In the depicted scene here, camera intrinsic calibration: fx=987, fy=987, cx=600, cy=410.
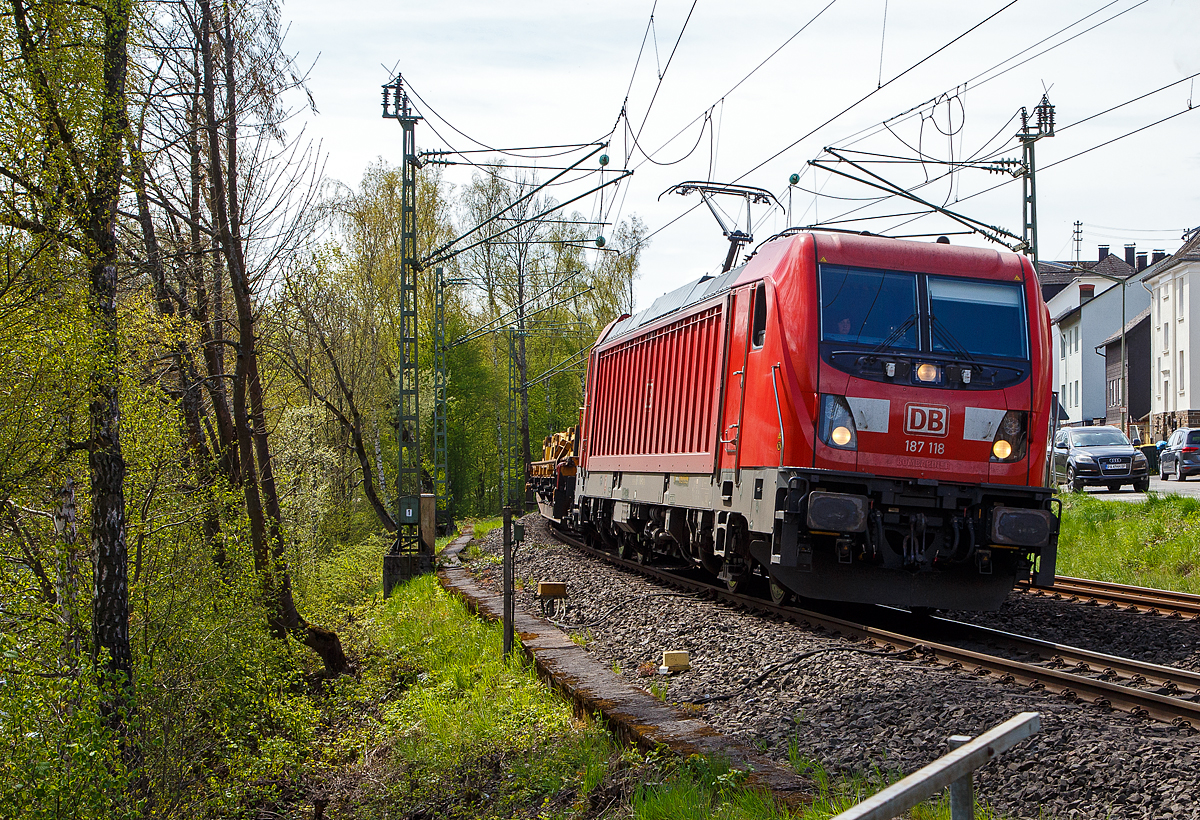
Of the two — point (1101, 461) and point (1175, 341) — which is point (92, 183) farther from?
point (1175, 341)

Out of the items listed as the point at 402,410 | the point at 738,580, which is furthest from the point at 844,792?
the point at 402,410

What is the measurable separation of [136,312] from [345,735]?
5017 millimetres

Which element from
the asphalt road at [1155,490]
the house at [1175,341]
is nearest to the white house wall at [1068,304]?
the house at [1175,341]

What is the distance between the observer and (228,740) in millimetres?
10617

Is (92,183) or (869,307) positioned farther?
(869,307)

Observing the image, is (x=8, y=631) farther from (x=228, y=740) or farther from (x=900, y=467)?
(x=900, y=467)

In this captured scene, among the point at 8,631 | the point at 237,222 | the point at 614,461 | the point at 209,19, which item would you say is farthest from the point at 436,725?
the point at 209,19

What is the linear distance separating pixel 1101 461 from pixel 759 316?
1847cm

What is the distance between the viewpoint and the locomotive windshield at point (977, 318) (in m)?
9.21

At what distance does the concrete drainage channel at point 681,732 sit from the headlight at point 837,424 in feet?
9.26

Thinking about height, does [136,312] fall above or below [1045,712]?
above

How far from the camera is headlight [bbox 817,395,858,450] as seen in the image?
8.78 metres

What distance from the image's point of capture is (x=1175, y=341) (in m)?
46.2

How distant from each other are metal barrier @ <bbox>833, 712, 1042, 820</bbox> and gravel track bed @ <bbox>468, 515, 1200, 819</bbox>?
2.63 meters
